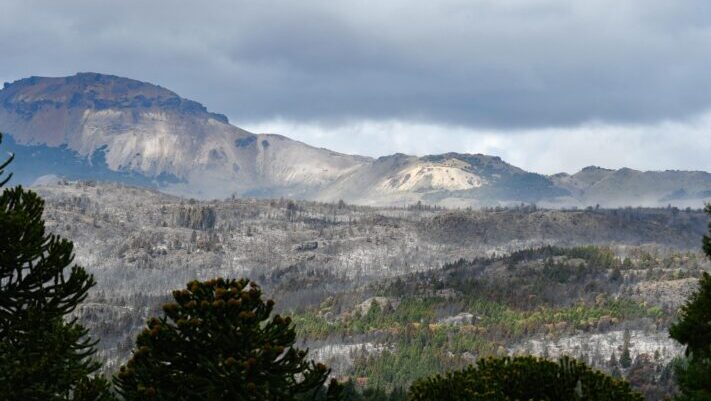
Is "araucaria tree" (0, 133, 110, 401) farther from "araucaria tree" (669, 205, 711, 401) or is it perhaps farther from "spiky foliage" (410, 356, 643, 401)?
"araucaria tree" (669, 205, 711, 401)

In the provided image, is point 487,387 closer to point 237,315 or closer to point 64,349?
point 237,315

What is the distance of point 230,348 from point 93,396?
8110 mm

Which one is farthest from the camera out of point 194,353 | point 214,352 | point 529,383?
point 529,383

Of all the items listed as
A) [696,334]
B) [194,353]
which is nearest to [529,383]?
[696,334]

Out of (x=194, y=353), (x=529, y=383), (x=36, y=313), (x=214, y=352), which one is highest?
(x=214, y=352)

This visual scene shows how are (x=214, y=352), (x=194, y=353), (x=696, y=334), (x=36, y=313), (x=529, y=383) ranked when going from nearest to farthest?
1. (x=214, y=352)
2. (x=194, y=353)
3. (x=36, y=313)
4. (x=529, y=383)
5. (x=696, y=334)

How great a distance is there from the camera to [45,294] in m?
26.4

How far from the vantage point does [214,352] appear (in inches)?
814

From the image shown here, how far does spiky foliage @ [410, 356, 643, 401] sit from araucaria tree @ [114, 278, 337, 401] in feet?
29.9

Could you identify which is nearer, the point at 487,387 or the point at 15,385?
the point at 15,385

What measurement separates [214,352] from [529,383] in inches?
563

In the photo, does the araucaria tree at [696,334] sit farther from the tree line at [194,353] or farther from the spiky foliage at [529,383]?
the spiky foliage at [529,383]

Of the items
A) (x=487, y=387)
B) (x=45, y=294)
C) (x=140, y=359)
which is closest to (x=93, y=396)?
(x=45, y=294)

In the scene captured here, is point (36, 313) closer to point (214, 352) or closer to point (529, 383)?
point (214, 352)
